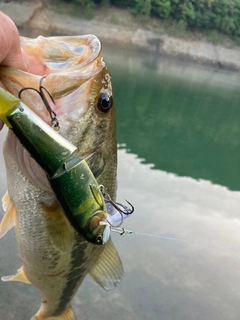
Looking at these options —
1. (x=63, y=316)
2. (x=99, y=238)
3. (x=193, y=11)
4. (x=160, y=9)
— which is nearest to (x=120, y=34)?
(x=160, y=9)

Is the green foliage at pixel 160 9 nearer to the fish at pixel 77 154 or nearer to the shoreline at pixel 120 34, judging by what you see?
the shoreline at pixel 120 34

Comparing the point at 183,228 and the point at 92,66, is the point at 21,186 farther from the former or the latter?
the point at 183,228

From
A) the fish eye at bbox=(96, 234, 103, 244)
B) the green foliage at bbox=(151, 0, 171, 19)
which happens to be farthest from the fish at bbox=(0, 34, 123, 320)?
the green foliage at bbox=(151, 0, 171, 19)

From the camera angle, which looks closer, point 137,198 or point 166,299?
point 166,299

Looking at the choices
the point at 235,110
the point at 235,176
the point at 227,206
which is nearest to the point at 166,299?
the point at 227,206

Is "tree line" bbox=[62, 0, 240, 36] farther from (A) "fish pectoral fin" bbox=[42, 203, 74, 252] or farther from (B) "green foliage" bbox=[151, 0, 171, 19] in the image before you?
(A) "fish pectoral fin" bbox=[42, 203, 74, 252]

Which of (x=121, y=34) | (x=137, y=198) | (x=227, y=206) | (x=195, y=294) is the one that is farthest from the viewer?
(x=121, y=34)

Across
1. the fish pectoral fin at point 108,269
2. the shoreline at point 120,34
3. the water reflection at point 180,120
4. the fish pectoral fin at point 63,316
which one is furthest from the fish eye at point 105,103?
the shoreline at point 120,34
